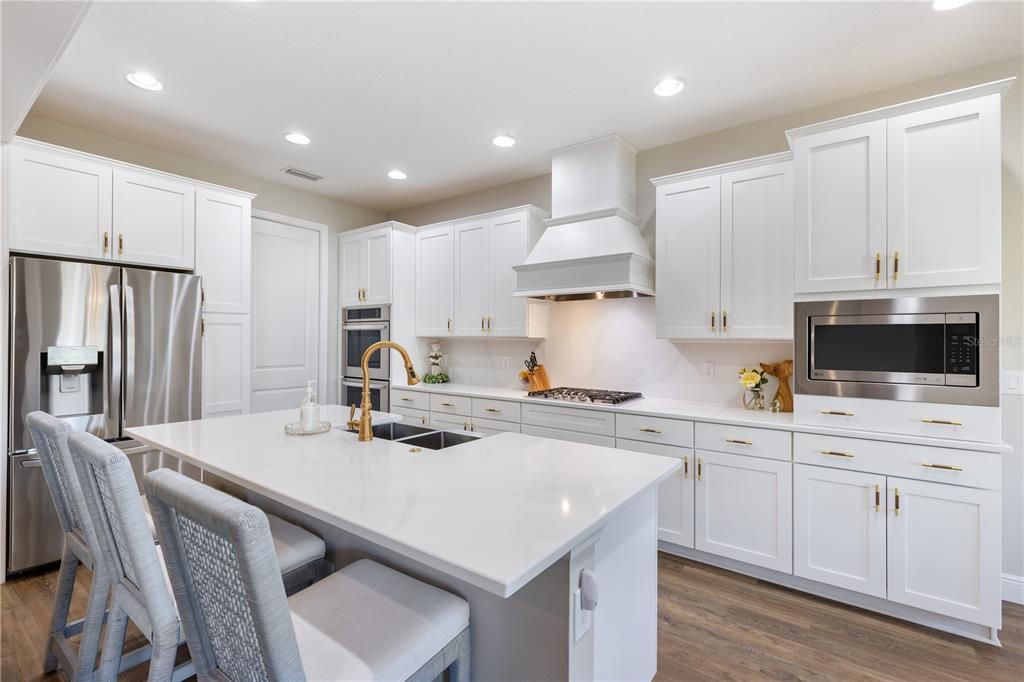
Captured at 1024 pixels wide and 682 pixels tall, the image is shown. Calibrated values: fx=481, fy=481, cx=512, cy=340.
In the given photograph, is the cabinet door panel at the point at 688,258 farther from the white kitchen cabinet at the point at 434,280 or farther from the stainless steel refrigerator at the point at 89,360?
the stainless steel refrigerator at the point at 89,360

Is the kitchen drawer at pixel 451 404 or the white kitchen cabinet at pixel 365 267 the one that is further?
the white kitchen cabinet at pixel 365 267

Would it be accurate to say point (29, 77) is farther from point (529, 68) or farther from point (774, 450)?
point (774, 450)

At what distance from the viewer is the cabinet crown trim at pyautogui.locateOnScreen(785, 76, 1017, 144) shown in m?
2.09

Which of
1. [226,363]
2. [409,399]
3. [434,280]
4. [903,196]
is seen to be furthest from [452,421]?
[903,196]

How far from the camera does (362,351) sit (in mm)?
4578

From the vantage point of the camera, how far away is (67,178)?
2756mm

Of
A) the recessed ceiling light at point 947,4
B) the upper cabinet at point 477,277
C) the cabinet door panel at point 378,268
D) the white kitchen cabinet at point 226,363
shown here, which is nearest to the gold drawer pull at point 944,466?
the recessed ceiling light at point 947,4

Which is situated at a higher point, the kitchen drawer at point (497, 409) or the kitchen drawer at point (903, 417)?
the kitchen drawer at point (903, 417)

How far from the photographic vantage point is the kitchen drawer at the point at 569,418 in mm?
3102

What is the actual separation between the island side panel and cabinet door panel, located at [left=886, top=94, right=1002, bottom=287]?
2.24m

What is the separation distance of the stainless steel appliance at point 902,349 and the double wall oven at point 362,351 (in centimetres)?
320

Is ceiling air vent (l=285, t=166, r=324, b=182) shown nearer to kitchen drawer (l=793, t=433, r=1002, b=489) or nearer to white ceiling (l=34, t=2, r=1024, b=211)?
white ceiling (l=34, t=2, r=1024, b=211)

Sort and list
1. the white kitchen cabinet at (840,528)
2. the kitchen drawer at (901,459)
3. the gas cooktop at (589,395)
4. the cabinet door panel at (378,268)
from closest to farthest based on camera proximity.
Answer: the kitchen drawer at (901,459) → the white kitchen cabinet at (840,528) → the gas cooktop at (589,395) → the cabinet door panel at (378,268)

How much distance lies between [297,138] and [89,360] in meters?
1.86
